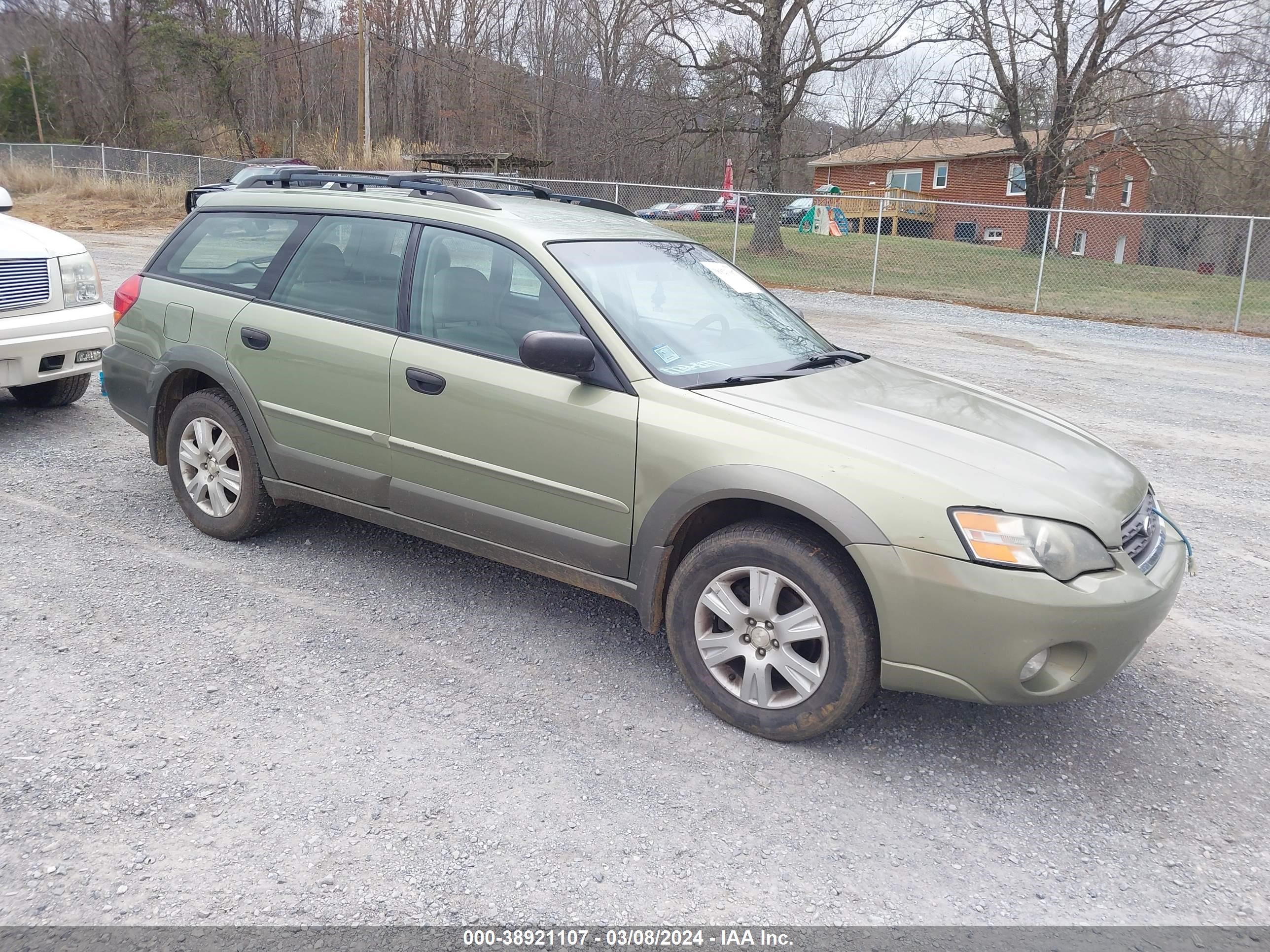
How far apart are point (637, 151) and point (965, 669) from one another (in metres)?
29.6

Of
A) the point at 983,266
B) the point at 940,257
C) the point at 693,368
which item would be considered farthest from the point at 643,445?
the point at 940,257

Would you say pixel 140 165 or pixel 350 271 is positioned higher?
pixel 140 165

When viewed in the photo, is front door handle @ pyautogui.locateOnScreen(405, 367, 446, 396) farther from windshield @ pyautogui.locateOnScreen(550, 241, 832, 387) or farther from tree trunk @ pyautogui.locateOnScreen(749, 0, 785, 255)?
tree trunk @ pyautogui.locateOnScreen(749, 0, 785, 255)

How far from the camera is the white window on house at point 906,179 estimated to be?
51281 mm

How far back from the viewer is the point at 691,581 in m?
3.53

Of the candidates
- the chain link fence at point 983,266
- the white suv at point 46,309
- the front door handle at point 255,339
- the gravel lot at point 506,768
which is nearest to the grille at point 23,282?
the white suv at point 46,309

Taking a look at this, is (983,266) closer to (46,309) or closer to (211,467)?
(46,309)

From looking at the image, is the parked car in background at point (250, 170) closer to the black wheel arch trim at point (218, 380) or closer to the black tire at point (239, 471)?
the black wheel arch trim at point (218, 380)

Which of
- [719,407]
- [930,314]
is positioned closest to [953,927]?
[719,407]

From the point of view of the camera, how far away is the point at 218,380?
4.83 m

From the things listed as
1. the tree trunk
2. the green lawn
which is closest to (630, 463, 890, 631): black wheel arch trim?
the green lawn

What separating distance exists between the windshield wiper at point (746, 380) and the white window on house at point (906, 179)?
5039 centimetres

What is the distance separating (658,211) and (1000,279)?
9727mm

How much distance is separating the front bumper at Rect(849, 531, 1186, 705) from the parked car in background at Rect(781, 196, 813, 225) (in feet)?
108
